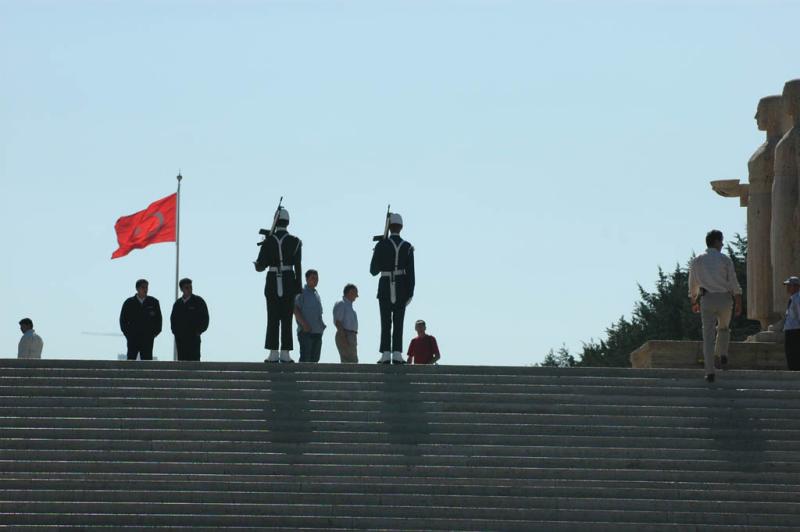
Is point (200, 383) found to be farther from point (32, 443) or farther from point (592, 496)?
point (592, 496)

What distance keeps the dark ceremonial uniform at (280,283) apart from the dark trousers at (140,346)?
1705 mm

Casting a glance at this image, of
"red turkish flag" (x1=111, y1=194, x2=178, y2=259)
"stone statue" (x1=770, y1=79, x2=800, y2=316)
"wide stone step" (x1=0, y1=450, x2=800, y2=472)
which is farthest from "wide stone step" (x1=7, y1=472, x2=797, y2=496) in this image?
"red turkish flag" (x1=111, y1=194, x2=178, y2=259)

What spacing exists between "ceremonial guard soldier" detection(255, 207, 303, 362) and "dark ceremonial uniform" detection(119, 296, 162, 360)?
5.24 ft

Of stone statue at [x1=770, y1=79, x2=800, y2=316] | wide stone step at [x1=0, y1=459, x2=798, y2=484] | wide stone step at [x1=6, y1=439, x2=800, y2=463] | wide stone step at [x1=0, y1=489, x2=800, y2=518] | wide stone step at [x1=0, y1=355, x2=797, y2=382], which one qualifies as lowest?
wide stone step at [x1=0, y1=489, x2=800, y2=518]

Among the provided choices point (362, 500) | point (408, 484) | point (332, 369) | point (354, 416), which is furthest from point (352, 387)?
point (362, 500)

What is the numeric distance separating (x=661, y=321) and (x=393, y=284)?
31164 millimetres

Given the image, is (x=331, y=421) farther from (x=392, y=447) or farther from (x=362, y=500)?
(x=362, y=500)

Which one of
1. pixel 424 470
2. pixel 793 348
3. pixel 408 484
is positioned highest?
pixel 793 348

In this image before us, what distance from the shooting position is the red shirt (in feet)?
80.5

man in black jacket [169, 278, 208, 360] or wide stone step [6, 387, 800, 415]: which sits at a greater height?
man in black jacket [169, 278, 208, 360]

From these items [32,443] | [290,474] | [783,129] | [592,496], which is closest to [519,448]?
[592,496]

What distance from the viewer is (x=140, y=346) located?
2375 centimetres

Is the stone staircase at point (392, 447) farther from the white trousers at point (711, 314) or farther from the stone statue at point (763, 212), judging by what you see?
the stone statue at point (763, 212)

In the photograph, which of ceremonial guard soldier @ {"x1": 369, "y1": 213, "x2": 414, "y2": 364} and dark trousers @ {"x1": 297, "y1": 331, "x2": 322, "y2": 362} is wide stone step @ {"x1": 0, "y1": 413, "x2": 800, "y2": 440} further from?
dark trousers @ {"x1": 297, "y1": 331, "x2": 322, "y2": 362}
